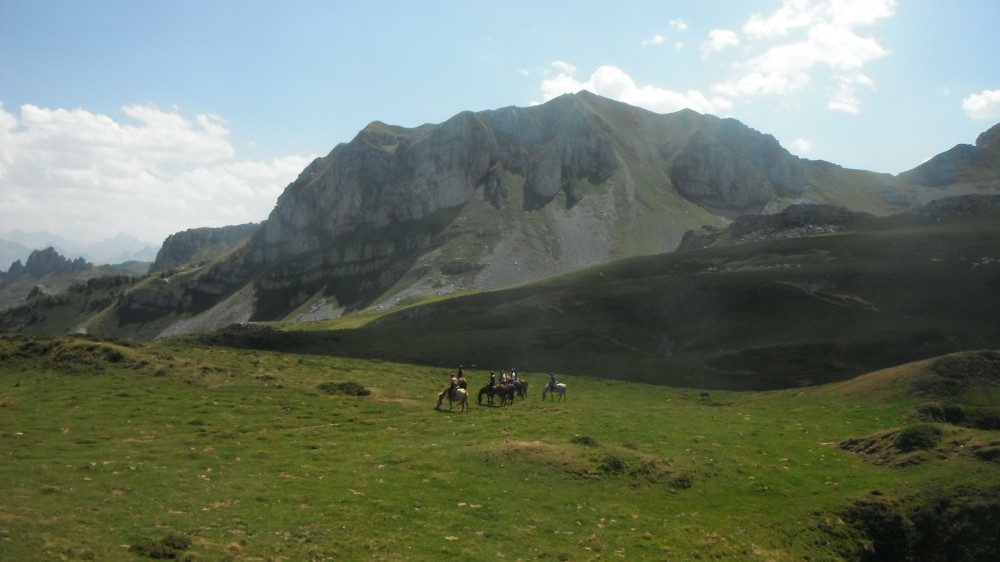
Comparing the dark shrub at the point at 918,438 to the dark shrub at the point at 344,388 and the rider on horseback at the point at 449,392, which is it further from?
the dark shrub at the point at 344,388

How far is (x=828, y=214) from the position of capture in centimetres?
18712

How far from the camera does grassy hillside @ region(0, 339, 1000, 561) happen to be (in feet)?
80.1

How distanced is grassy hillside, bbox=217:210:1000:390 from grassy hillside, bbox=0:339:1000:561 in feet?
95.2

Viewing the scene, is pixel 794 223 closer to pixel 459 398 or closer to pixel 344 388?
pixel 459 398

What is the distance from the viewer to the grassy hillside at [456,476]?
2442cm

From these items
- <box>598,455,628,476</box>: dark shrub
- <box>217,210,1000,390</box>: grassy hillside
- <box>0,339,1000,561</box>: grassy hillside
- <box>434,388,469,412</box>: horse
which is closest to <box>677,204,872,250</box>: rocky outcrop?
<box>217,210,1000,390</box>: grassy hillside

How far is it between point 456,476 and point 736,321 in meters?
79.6

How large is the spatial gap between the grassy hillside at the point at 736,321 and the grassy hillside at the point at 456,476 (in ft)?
95.2

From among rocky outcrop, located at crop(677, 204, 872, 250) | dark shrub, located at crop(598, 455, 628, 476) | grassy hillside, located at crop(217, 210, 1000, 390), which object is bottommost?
dark shrub, located at crop(598, 455, 628, 476)

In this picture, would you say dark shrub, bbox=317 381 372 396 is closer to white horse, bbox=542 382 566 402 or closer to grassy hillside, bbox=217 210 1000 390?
white horse, bbox=542 382 566 402

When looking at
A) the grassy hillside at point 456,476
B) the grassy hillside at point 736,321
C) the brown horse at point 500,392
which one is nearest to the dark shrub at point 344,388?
the grassy hillside at point 456,476

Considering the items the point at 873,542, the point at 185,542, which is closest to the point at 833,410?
the point at 873,542

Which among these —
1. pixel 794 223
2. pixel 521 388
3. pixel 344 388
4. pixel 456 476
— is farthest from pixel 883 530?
pixel 794 223

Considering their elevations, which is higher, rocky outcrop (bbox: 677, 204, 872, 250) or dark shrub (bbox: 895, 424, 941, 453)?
rocky outcrop (bbox: 677, 204, 872, 250)
